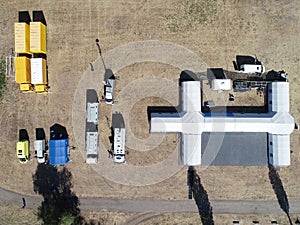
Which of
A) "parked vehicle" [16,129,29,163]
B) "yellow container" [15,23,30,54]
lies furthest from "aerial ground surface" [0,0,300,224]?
"yellow container" [15,23,30,54]

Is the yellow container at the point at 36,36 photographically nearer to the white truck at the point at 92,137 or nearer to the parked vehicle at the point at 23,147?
the white truck at the point at 92,137

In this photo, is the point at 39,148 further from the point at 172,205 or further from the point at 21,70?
the point at 172,205

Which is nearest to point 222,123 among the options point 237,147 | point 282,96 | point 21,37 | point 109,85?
point 237,147

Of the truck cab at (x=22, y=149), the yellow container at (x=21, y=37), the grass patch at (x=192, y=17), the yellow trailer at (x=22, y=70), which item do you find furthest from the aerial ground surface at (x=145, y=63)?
the yellow trailer at (x=22, y=70)

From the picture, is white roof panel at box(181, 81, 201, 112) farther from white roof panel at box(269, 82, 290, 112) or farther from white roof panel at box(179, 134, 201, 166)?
white roof panel at box(269, 82, 290, 112)

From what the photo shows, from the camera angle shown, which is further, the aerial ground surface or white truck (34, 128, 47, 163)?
the aerial ground surface
